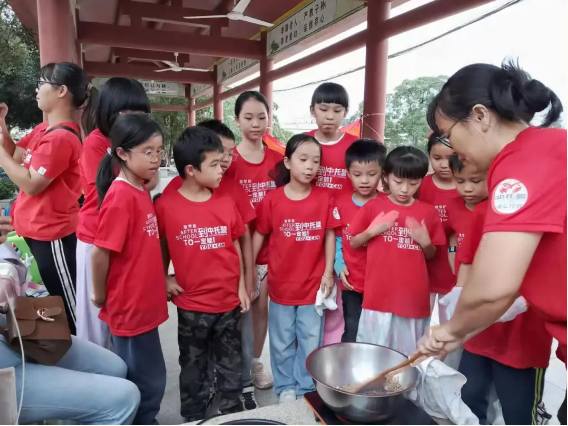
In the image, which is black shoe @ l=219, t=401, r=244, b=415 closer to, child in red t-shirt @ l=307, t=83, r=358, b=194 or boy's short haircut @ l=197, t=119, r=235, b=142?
child in red t-shirt @ l=307, t=83, r=358, b=194

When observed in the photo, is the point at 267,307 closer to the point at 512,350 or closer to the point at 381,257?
the point at 381,257

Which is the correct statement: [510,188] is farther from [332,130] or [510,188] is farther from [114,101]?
[114,101]

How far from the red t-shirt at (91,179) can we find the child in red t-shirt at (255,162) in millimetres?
657

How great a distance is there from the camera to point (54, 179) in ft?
6.78

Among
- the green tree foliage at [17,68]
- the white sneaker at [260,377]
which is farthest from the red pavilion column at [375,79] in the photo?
the green tree foliage at [17,68]

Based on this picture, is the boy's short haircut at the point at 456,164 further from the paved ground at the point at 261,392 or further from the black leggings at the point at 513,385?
the paved ground at the point at 261,392

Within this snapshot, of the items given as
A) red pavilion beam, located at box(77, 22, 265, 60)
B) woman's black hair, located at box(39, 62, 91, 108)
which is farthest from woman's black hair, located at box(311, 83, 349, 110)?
red pavilion beam, located at box(77, 22, 265, 60)

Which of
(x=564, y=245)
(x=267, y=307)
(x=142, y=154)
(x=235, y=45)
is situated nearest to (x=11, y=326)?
(x=142, y=154)

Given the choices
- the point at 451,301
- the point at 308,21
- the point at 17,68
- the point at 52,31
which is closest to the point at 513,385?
the point at 451,301

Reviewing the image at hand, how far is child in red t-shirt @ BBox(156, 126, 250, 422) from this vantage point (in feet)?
6.07

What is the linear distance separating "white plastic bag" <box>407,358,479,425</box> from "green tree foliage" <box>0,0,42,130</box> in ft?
20.7

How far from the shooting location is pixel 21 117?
6.53 meters

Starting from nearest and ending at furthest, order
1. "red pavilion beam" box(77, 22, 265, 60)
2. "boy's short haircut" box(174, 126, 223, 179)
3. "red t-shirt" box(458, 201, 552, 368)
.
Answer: "red t-shirt" box(458, 201, 552, 368)
"boy's short haircut" box(174, 126, 223, 179)
"red pavilion beam" box(77, 22, 265, 60)

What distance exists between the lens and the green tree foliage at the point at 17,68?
18.3 ft
